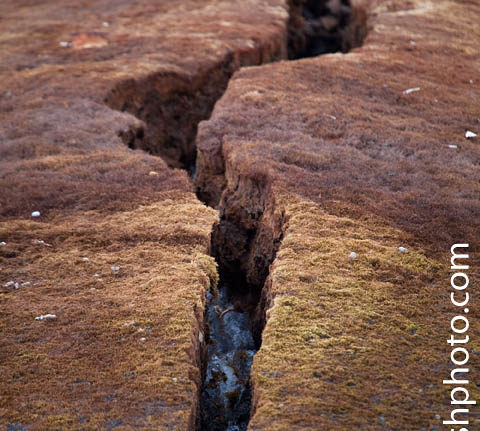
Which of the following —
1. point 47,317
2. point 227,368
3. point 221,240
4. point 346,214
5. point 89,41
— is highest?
point 346,214

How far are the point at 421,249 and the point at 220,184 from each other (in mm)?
3968

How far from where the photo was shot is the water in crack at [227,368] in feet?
21.1

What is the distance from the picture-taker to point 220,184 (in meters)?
9.98

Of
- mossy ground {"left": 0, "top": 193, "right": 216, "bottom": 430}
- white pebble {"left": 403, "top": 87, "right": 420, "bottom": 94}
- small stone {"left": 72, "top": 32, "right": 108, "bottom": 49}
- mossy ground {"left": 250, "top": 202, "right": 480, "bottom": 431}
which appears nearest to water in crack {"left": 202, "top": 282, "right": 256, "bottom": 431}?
mossy ground {"left": 0, "top": 193, "right": 216, "bottom": 430}

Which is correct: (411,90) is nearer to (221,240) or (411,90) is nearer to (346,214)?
(346,214)

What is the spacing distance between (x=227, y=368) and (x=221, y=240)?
7.92 feet

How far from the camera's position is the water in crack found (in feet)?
21.1

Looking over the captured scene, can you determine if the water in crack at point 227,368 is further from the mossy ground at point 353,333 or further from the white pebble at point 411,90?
the white pebble at point 411,90

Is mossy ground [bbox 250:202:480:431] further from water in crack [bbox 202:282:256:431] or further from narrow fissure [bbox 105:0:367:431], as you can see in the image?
water in crack [bbox 202:282:256:431]

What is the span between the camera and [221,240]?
30.1ft

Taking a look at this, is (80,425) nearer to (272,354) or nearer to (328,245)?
(272,354)

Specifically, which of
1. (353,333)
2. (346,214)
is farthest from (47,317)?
(346,214)

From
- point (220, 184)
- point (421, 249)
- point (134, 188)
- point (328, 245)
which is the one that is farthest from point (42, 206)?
point (421, 249)

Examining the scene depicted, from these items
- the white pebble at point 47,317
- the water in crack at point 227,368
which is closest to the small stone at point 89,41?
the water in crack at point 227,368
